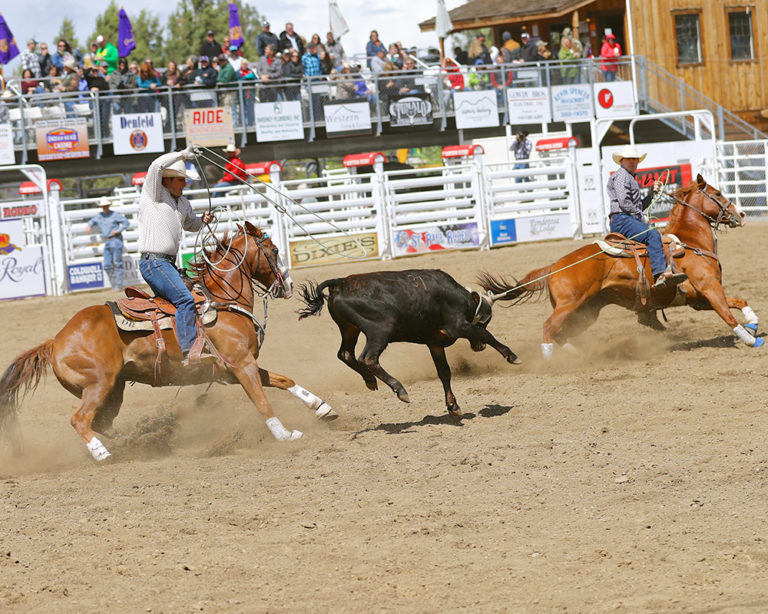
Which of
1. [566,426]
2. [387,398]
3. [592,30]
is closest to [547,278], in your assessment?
[387,398]

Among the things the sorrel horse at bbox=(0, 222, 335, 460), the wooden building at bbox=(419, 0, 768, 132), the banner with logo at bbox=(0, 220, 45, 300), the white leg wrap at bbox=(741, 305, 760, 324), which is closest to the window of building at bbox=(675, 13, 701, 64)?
the wooden building at bbox=(419, 0, 768, 132)

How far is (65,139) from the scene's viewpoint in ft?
66.8

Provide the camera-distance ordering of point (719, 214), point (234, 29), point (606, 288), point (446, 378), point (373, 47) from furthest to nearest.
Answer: point (234, 29) < point (373, 47) < point (719, 214) < point (606, 288) < point (446, 378)

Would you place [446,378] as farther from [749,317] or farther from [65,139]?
[65,139]

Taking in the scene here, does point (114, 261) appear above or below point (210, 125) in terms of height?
below

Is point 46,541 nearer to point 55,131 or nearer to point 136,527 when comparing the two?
point 136,527

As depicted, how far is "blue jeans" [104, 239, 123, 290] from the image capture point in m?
16.3

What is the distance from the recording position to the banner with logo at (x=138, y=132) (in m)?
20.4

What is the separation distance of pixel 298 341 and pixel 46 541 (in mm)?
6451

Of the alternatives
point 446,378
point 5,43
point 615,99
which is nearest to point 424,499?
point 446,378

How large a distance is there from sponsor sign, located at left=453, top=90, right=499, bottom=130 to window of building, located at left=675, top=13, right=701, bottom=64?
7.71 meters

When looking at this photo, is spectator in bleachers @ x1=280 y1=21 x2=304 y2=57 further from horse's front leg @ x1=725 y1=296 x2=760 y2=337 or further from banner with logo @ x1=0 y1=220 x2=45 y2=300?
horse's front leg @ x1=725 y1=296 x2=760 y2=337

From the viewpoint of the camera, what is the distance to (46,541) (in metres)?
5.22

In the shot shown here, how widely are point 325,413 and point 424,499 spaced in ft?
6.47
